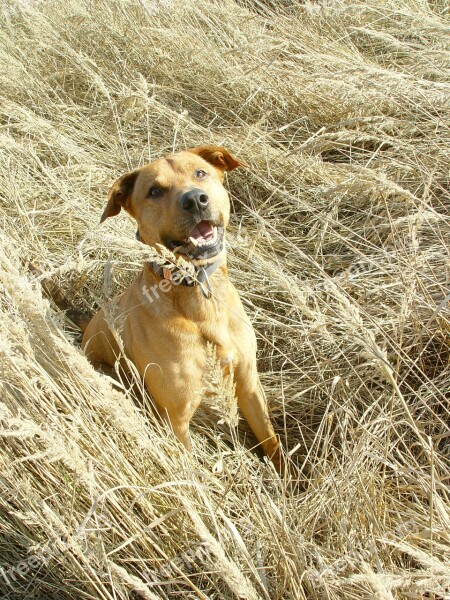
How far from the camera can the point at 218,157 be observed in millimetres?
3164

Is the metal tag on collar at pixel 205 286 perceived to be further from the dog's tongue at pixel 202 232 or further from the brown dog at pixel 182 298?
the dog's tongue at pixel 202 232

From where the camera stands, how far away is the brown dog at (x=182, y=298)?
275 centimetres

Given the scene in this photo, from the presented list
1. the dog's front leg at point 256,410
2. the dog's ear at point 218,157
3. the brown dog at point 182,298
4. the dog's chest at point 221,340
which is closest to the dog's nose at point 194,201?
the brown dog at point 182,298

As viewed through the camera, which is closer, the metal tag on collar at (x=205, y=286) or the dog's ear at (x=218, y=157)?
the metal tag on collar at (x=205, y=286)

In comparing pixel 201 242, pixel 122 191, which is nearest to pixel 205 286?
pixel 201 242

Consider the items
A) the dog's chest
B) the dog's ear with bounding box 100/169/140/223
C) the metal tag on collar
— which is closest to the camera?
the metal tag on collar

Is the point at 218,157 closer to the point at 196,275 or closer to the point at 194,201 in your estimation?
the point at 194,201

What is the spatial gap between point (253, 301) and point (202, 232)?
105 centimetres

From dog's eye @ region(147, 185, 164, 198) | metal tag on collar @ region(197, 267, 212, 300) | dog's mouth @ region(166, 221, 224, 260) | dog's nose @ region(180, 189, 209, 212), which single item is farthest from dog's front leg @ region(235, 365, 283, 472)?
dog's eye @ region(147, 185, 164, 198)

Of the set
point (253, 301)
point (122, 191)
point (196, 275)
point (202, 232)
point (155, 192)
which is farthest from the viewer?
point (253, 301)

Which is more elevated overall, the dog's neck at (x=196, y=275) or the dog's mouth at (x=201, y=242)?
the dog's mouth at (x=201, y=242)

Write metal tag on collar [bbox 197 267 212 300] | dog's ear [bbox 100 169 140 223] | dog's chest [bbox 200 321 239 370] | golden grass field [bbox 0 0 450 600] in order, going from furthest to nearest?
dog's ear [bbox 100 169 140 223], dog's chest [bbox 200 321 239 370], metal tag on collar [bbox 197 267 212 300], golden grass field [bbox 0 0 450 600]

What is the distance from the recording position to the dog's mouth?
8.82 feet

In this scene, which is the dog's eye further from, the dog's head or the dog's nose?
the dog's nose
